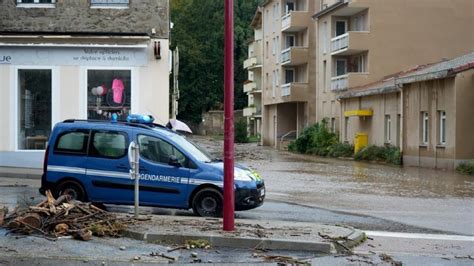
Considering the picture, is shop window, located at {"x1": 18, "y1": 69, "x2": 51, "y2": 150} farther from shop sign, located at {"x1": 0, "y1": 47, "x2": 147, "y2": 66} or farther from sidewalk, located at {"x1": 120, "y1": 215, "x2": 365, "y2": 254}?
sidewalk, located at {"x1": 120, "y1": 215, "x2": 365, "y2": 254}

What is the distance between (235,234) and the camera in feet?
32.1

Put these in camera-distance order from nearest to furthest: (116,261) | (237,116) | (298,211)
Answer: (116,261) → (298,211) → (237,116)

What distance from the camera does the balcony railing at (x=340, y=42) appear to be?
46.2 metres

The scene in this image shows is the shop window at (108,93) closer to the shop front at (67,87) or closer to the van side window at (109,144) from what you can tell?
the shop front at (67,87)

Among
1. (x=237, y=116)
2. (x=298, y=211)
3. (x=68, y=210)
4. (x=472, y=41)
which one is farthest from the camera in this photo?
(x=237, y=116)

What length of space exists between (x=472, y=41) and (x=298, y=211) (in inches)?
1319

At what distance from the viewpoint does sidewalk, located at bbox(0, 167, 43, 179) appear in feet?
69.0

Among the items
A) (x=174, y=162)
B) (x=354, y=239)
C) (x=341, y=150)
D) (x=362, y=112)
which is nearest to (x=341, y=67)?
(x=341, y=150)

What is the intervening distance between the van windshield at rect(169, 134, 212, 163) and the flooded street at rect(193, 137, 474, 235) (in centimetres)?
377

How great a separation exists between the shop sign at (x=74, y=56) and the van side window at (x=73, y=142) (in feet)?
29.3

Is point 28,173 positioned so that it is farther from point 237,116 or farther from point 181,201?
point 237,116

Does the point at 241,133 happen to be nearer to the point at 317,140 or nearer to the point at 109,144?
the point at 317,140

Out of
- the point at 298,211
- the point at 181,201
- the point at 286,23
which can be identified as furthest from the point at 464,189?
the point at 286,23

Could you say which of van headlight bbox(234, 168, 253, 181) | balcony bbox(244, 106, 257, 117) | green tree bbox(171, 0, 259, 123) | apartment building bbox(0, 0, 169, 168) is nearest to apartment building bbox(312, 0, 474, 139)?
apartment building bbox(0, 0, 169, 168)
